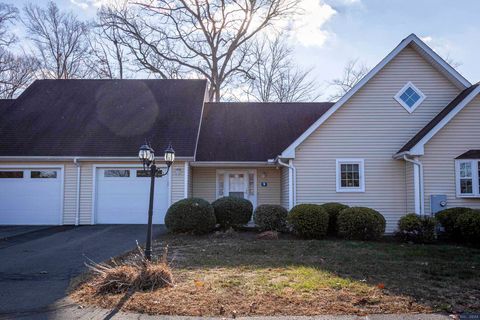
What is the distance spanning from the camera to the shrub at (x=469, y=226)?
10.7 meters

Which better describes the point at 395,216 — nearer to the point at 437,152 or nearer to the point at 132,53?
the point at 437,152

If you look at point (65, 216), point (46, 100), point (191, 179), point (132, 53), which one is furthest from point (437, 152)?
point (132, 53)

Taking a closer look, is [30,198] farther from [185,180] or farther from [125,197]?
Answer: [185,180]

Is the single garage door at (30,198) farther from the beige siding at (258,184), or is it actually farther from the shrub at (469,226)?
the shrub at (469,226)

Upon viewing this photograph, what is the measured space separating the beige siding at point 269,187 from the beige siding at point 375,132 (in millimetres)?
2548

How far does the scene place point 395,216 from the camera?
13.2 meters

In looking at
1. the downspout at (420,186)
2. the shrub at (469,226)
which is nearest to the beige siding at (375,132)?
the downspout at (420,186)

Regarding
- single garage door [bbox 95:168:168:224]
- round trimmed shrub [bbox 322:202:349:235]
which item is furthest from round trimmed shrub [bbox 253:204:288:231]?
single garage door [bbox 95:168:168:224]

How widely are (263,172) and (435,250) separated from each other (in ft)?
24.5

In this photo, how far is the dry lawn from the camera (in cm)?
530

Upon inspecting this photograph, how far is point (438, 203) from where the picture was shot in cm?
1235

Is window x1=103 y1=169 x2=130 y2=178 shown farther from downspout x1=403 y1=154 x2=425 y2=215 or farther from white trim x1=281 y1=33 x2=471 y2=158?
downspout x1=403 y1=154 x2=425 y2=215

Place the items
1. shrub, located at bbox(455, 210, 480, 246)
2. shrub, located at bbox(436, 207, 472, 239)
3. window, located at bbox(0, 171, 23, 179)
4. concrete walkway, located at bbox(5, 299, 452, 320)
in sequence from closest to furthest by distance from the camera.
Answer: concrete walkway, located at bbox(5, 299, 452, 320)
shrub, located at bbox(455, 210, 480, 246)
shrub, located at bbox(436, 207, 472, 239)
window, located at bbox(0, 171, 23, 179)

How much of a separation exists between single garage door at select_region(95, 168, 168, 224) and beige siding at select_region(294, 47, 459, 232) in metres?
5.31
